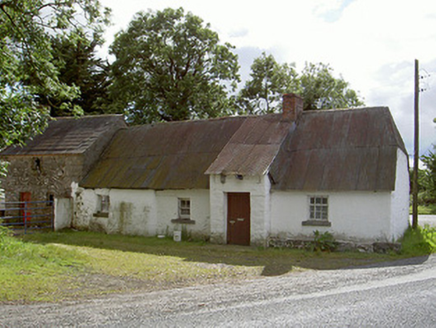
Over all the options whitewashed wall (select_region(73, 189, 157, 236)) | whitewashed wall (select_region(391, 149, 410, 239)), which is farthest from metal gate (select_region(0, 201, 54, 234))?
whitewashed wall (select_region(391, 149, 410, 239))

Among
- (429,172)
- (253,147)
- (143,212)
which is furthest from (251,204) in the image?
(429,172)

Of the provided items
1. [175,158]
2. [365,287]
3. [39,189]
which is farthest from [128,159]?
[365,287]

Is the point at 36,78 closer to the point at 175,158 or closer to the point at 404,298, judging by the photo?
the point at 175,158

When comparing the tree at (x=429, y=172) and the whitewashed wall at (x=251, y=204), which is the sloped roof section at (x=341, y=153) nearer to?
the whitewashed wall at (x=251, y=204)

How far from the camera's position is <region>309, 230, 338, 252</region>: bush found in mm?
16406

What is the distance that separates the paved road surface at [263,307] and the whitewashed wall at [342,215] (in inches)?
194

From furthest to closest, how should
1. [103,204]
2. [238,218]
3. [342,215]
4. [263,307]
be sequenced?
[103,204] < [238,218] < [342,215] < [263,307]

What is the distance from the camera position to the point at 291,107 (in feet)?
66.6

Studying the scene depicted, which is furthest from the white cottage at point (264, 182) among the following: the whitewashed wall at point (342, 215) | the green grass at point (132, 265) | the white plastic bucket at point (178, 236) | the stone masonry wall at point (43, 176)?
the green grass at point (132, 265)

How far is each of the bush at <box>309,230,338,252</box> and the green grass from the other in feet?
1.80

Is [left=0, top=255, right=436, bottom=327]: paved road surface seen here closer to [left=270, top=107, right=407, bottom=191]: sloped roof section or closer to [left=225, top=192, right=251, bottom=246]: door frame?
[left=270, top=107, right=407, bottom=191]: sloped roof section

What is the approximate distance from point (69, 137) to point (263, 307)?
18862mm

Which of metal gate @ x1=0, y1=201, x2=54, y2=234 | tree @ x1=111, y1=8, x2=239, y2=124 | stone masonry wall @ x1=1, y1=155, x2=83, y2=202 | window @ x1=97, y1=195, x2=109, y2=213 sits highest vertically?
tree @ x1=111, y1=8, x2=239, y2=124

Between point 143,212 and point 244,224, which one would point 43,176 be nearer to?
point 143,212
